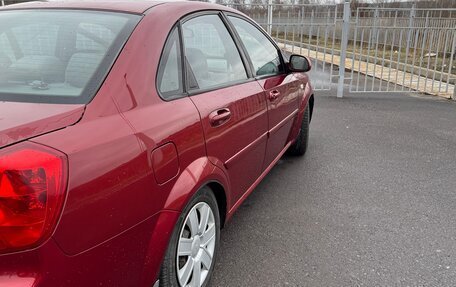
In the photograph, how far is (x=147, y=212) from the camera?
178 cm

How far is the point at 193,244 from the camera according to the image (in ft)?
7.35

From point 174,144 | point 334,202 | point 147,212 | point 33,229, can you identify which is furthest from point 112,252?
point 334,202

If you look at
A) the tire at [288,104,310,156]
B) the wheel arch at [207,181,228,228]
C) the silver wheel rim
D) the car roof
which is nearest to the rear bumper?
the silver wheel rim

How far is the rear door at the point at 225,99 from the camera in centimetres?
237

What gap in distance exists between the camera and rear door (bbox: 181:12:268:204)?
2365 mm

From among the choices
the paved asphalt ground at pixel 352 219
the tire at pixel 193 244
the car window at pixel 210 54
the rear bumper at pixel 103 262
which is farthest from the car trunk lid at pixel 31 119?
the paved asphalt ground at pixel 352 219

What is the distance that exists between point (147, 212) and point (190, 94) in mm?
745

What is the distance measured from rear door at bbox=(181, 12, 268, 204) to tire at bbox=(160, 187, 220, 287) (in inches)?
10.2

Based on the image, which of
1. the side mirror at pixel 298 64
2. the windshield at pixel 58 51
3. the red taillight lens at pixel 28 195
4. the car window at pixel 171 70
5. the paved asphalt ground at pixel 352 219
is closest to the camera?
the red taillight lens at pixel 28 195

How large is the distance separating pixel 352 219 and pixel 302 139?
1.49 m

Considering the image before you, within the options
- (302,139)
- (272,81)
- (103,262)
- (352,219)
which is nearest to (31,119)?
(103,262)

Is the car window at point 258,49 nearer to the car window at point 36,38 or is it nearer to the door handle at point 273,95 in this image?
the door handle at point 273,95

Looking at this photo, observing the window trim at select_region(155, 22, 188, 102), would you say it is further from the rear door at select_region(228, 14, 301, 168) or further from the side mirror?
the side mirror

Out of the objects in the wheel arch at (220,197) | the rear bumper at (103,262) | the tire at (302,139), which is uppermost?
the rear bumper at (103,262)
